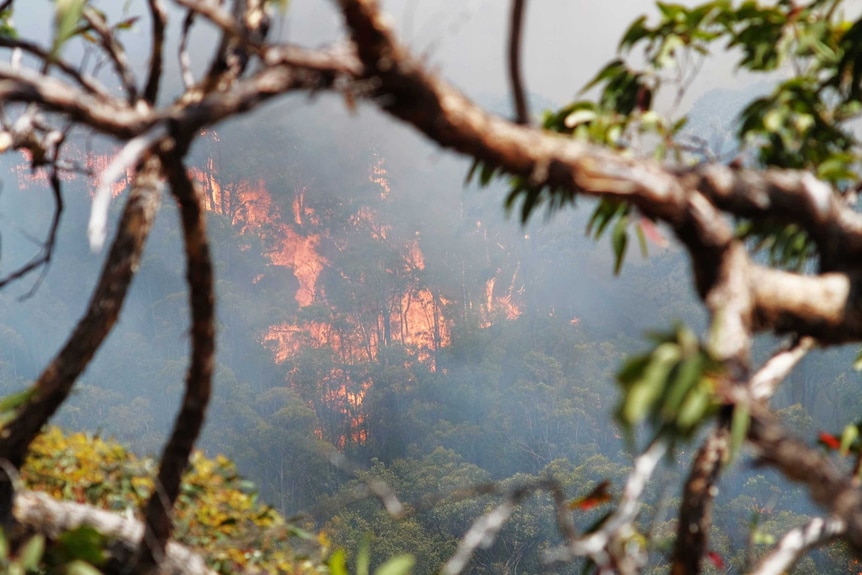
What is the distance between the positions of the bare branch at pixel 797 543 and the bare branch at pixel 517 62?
61 cm

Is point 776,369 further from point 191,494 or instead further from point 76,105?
point 191,494

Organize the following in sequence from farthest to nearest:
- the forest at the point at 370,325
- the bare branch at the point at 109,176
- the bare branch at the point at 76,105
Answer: the forest at the point at 370,325, the bare branch at the point at 76,105, the bare branch at the point at 109,176

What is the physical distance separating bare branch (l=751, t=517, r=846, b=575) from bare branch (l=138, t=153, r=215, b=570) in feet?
2.82

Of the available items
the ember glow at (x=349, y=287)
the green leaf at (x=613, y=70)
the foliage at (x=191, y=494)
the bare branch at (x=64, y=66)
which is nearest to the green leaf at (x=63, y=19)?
the bare branch at (x=64, y=66)

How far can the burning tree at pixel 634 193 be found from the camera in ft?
1.85

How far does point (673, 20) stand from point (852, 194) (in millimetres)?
424

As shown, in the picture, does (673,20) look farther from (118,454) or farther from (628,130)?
(118,454)

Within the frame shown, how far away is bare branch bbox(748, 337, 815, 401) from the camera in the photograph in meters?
0.94

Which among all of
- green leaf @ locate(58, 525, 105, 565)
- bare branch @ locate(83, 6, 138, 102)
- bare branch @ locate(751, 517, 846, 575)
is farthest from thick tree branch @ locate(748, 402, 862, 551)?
bare branch @ locate(83, 6, 138, 102)

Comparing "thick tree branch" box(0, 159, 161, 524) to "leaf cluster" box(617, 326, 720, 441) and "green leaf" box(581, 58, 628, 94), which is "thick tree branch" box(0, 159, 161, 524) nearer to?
"green leaf" box(581, 58, 628, 94)

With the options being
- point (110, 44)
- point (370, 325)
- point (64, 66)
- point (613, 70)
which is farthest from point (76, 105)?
point (370, 325)

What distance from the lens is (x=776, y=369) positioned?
99cm

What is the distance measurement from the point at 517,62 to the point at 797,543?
0.69 meters

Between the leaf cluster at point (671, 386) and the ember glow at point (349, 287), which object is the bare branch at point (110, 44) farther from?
the ember glow at point (349, 287)
